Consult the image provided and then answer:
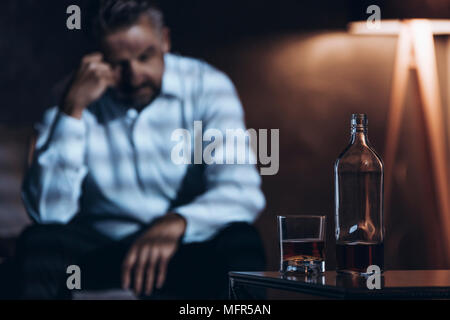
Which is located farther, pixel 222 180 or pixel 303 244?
pixel 222 180

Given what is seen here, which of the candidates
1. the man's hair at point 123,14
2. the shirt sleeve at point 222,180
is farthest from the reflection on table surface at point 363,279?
the man's hair at point 123,14

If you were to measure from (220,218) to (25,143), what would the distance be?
37.4 inches

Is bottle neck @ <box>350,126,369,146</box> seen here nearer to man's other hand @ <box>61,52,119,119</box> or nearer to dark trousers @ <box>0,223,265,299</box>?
dark trousers @ <box>0,223,265,299</box>

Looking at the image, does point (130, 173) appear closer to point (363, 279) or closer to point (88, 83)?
point (88, 83)

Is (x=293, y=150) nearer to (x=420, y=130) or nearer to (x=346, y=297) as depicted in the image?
(x=420, y=130)

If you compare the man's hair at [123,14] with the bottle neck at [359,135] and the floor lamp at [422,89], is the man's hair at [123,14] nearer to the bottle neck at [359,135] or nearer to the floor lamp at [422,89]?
the floor lamp at [422,89]

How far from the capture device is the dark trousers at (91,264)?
2951 millimetres

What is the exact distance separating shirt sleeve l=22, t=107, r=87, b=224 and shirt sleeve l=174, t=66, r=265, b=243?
1.61 ft

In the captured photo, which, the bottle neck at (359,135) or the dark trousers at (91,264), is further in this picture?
the dark trousers at (91,264)

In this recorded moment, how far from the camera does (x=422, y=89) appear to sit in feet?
10.0

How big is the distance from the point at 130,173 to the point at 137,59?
54 centimetres

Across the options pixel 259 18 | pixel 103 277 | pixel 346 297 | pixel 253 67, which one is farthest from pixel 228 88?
pixel 346 297

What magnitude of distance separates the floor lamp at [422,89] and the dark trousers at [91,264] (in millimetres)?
911

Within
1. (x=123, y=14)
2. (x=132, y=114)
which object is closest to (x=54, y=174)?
(x=132, y=114)
